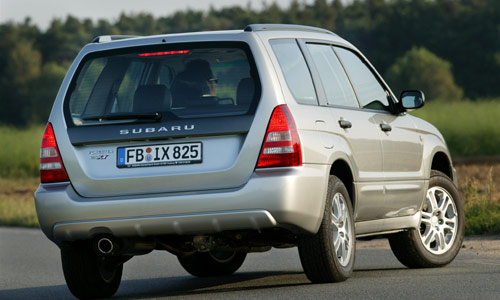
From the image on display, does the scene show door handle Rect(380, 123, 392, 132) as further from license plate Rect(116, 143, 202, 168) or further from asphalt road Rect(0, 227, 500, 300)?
license plate Rect(116, 143, 202, 168)

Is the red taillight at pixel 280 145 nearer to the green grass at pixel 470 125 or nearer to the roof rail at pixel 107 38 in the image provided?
the roof rail at pixel 107 38

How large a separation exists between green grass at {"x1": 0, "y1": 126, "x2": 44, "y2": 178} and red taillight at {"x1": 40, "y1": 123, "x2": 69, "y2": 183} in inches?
1950

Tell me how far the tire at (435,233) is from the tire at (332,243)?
57.8 inches

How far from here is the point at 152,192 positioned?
7.77 meters

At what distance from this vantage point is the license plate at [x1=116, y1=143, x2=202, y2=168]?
7.73 metres

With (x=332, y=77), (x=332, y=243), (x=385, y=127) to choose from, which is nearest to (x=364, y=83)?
(x=385, y=127)

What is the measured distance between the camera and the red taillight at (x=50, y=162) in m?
8.02

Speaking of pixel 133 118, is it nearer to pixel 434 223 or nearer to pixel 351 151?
pixel 351 151

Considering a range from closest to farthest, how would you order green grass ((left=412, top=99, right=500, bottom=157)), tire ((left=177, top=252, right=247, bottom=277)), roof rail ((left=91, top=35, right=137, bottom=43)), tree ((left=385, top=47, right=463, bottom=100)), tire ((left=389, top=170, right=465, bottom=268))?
1. roof rail ((left=91, top=35, right=137, bottom=43))
2. tire ((left=389, top=170, right=465, bottom=268))
3. tire ((left=177, top=252, right=247, bottom=277))
4. green grass ((left=412, top=99, right=500, bottom=157))
5. tree ((left=385, top=47, right=463, bottom=100))

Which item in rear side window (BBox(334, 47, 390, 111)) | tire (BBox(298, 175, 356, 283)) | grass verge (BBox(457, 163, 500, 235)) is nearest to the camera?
tire (BBox(298, 175, 356, 283))

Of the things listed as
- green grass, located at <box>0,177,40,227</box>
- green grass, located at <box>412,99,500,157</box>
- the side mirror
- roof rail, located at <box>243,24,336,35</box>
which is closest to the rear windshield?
roof rail, located at <box>243,24,336,35</box>

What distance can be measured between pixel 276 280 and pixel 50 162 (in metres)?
2.45

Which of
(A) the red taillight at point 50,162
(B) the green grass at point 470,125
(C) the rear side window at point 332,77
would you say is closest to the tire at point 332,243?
(C) the rear side window at point 332,77

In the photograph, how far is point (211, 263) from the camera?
403 inches
